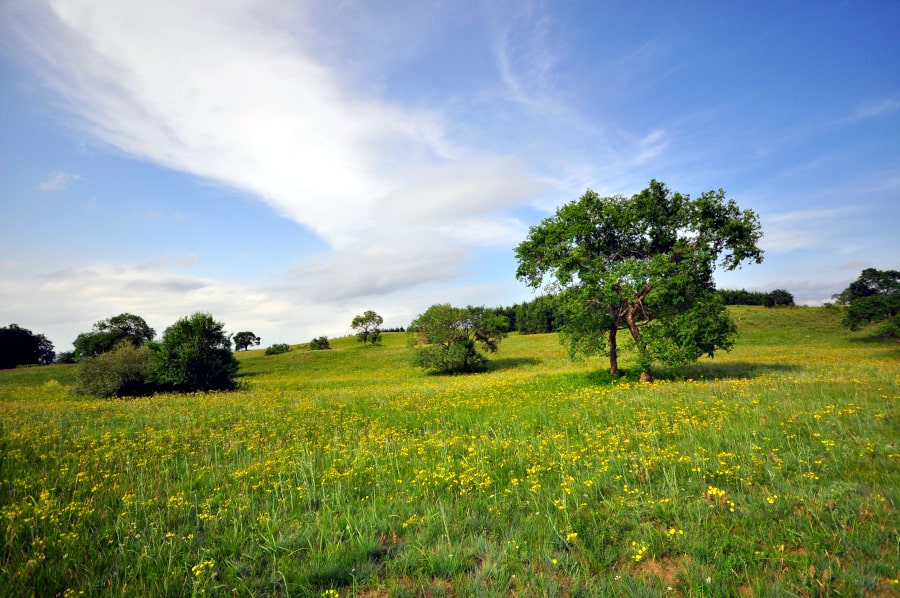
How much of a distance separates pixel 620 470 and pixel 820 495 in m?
2.78

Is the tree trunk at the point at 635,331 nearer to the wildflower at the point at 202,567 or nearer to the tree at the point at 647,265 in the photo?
the tree at the point at 647,265

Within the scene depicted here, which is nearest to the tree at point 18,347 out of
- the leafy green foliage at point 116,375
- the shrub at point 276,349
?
the shrub at point 276,349

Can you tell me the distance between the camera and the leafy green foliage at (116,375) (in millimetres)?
28516

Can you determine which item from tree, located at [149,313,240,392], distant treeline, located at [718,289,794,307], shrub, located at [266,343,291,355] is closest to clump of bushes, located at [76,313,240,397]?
tree, located at [149,313,240,392]

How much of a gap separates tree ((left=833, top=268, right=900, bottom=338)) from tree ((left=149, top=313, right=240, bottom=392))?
65.8 metres

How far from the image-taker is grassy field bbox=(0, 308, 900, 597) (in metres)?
4.41

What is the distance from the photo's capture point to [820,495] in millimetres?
5660

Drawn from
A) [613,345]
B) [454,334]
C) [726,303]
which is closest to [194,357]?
[454,334]

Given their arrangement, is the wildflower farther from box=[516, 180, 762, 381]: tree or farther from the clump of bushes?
the clump of bushes

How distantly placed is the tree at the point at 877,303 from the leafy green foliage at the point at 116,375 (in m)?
70.8

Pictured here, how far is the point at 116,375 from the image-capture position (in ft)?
94.3

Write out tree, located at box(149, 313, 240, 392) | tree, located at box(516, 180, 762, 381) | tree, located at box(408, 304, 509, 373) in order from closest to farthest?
tree, located at box(516, 180, 762, 381) < tree, located at box(149, 313, 240, 392) < tree, located at box(408, 304, 509, 373)

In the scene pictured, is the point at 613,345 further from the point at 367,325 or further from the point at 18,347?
the point at 18,347

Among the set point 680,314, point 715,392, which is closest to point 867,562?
point 715,392
